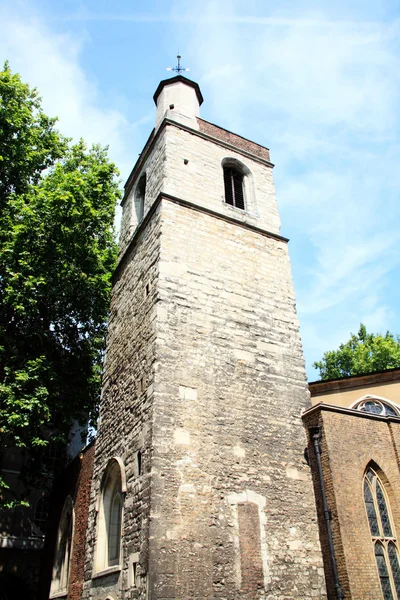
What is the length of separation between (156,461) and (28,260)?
7.85 metres

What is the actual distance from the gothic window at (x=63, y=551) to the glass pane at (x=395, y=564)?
7929 mm

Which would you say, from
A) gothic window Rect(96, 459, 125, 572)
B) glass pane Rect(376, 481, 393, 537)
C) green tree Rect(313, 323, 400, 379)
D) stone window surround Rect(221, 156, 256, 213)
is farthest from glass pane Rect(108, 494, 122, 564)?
green tree Rect(313, 323, 400, 379)

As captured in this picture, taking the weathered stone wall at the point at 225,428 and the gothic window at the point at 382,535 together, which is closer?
the weathered stone wall at the point at 225,428

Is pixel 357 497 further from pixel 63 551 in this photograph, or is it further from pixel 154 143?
pixel 154 143

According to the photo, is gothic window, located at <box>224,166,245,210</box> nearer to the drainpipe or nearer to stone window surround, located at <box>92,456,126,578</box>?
the drainpipe

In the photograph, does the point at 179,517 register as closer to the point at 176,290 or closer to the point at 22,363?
the point at 176,290

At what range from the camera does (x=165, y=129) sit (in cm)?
1362

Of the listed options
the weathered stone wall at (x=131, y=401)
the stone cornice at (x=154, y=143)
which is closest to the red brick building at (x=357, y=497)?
the weathered stone wall at (x=131, y=401)

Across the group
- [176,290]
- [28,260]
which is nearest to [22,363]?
[28,260]

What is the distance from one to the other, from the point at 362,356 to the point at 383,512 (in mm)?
18423

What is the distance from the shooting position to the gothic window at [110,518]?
948 centimetres

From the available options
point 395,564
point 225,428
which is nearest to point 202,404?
point 225,428

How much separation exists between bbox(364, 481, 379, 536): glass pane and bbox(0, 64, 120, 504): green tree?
7877 mm

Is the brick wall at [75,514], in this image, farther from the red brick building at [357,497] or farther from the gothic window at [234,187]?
the gothic window at [234,187]
